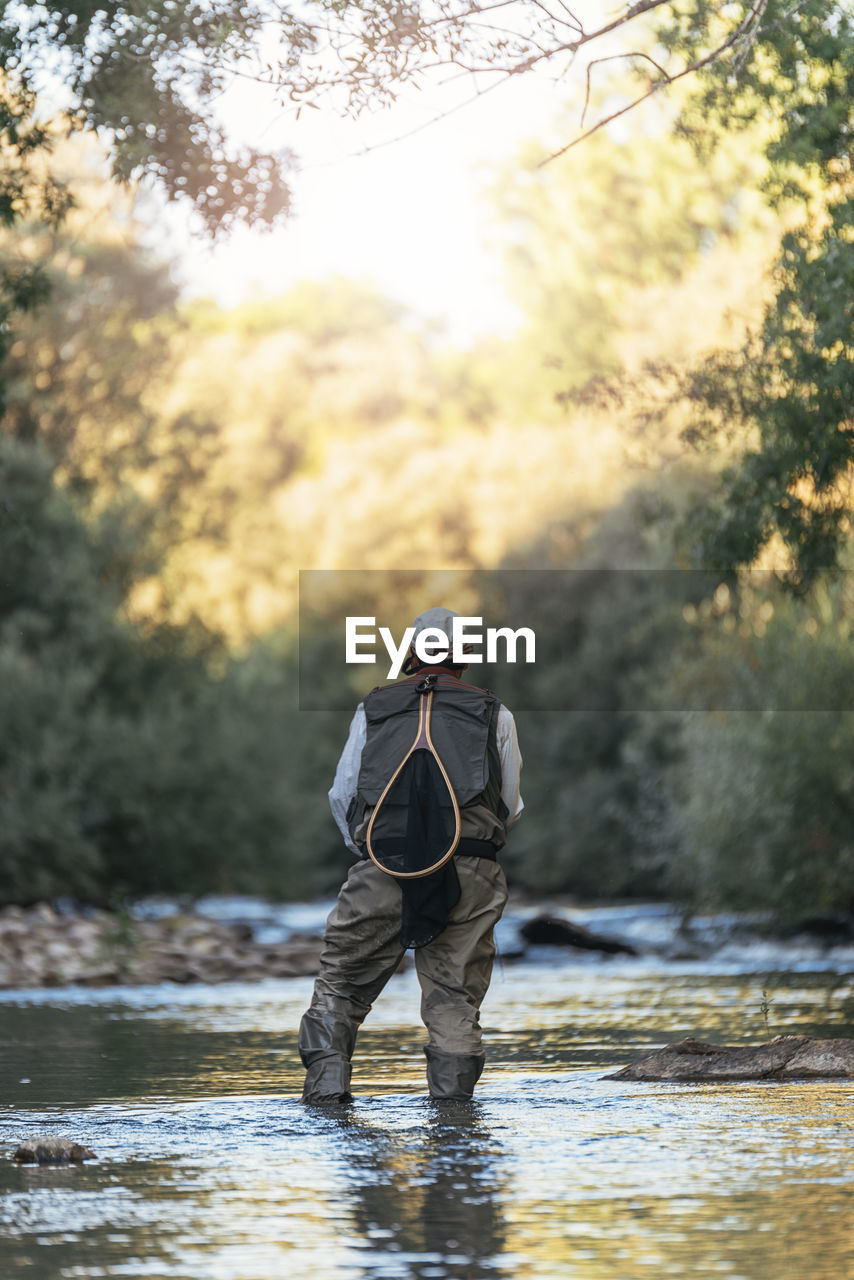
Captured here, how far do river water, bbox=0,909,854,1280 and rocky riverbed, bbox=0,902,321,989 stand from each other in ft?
19.2

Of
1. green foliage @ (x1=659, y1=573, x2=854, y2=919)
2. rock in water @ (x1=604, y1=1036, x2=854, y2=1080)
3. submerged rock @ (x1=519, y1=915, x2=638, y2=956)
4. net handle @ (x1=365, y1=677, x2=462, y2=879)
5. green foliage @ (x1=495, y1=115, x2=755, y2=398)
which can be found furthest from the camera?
green foliage @ (x1=495, y1=115, x2=755, y2=398)

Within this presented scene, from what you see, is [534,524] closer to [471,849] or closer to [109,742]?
[109,742]

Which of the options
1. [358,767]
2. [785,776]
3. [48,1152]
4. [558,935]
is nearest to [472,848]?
[358,767]

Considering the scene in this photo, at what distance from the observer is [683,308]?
33.6 metres

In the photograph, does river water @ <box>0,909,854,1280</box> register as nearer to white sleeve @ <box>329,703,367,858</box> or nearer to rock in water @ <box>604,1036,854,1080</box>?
rock in water @ <box>604,1036,854,1080</box>

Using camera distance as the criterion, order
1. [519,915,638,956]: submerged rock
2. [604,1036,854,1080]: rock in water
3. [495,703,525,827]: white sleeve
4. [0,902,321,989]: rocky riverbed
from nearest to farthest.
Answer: [495,703,525,827]: white sleeve
[604,1036,854,1080]: rock in water
[0,902,321,989]: rocky riverbed
[519,915,638,956]: submerged rock

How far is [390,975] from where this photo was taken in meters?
8.41

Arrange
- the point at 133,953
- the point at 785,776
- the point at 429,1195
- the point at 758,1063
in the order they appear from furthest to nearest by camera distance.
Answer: the point at 785,776 → the point at 133,953 → the point at 758,1063 → the point at 429,1195

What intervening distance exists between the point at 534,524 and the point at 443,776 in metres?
27.2

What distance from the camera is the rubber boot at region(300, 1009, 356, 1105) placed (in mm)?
8242

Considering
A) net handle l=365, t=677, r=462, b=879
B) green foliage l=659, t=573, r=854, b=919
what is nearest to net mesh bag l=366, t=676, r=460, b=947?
net handle l=365, t=677, r=462, b=879

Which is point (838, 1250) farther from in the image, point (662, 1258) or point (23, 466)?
point (23, 466)

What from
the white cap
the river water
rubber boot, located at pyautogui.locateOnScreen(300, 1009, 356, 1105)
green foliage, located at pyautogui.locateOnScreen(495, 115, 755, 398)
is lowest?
the river water

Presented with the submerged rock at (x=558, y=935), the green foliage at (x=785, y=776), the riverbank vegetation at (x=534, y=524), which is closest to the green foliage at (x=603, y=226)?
the riverbank vegetation at (x=534, y=524)
